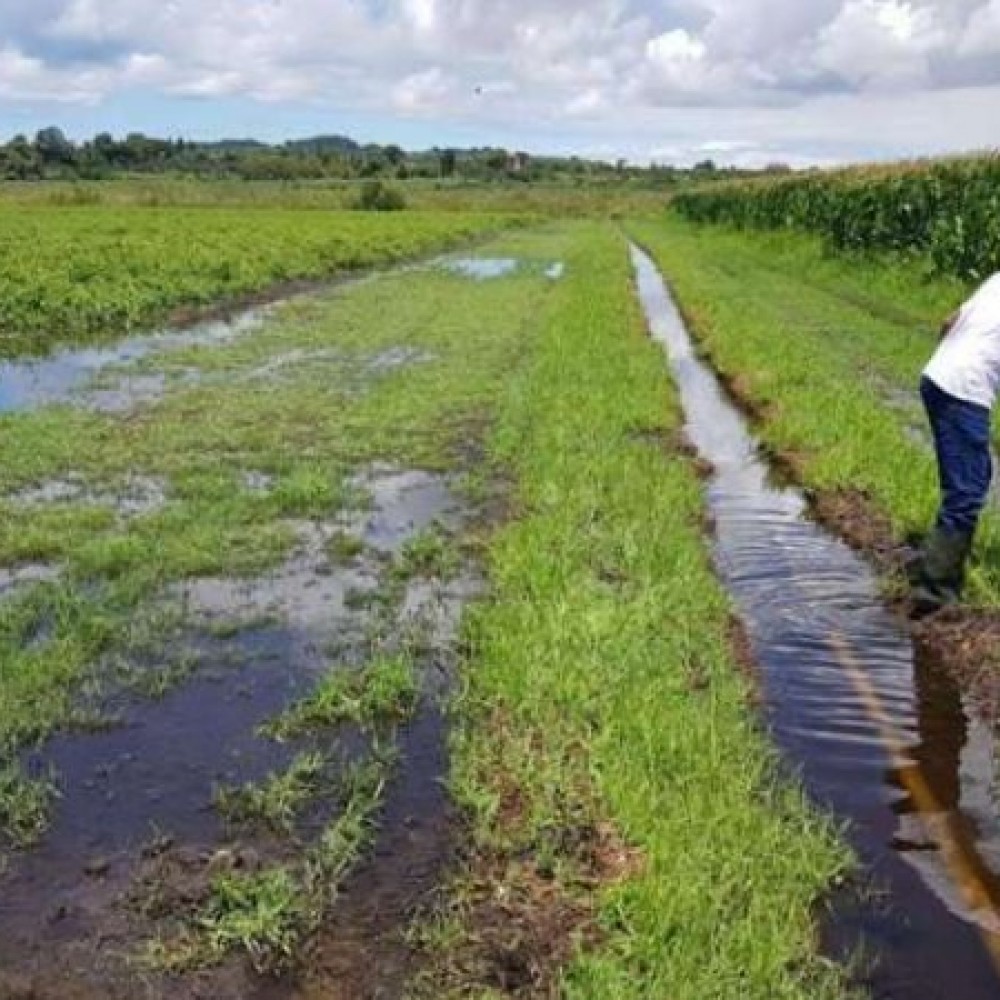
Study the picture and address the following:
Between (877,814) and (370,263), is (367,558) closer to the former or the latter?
(877,814)

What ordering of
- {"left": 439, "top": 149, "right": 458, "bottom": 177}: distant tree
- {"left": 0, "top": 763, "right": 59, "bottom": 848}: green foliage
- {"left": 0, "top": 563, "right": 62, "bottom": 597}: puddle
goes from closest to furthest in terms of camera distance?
1. {"left": 0, "top": 763, "right": 59, "bottom": 848}: green foliage
2. {"left": 0, "top": 563, "right": 62, "bottom": 597}: puddle
3. {"left": 439, "top": 149, "right": 458, "bottom": 177}: distant tree

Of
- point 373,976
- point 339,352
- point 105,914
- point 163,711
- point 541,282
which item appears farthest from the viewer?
point 541,282

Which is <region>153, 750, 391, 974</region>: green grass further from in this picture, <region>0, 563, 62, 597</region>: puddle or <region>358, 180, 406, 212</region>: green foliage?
<region>358, 180, 406, 212</region>: green foliage

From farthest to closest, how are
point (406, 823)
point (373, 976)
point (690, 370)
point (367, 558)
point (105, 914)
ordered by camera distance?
point (690, 370), point (367, 558), point (406, 823), point (105, 914), point (373, 976)

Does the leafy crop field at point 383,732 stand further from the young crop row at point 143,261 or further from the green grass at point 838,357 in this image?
the young crop row at point 143,261

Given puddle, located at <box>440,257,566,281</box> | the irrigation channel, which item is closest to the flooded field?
the irrigation channel

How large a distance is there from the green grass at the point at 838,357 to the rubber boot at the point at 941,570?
16 centimetres

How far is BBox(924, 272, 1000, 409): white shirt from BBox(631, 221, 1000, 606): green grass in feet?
3.95

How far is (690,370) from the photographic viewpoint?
53.8 feet

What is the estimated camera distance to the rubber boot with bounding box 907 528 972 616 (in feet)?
23.2

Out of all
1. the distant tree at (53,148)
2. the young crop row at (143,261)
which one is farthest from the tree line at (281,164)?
the young crop row at (143,261)

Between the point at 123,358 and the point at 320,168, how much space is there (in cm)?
10573

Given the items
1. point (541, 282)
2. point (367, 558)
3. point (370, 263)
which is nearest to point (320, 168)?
point (370, 263)

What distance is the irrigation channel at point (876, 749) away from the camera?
13.5 ft
